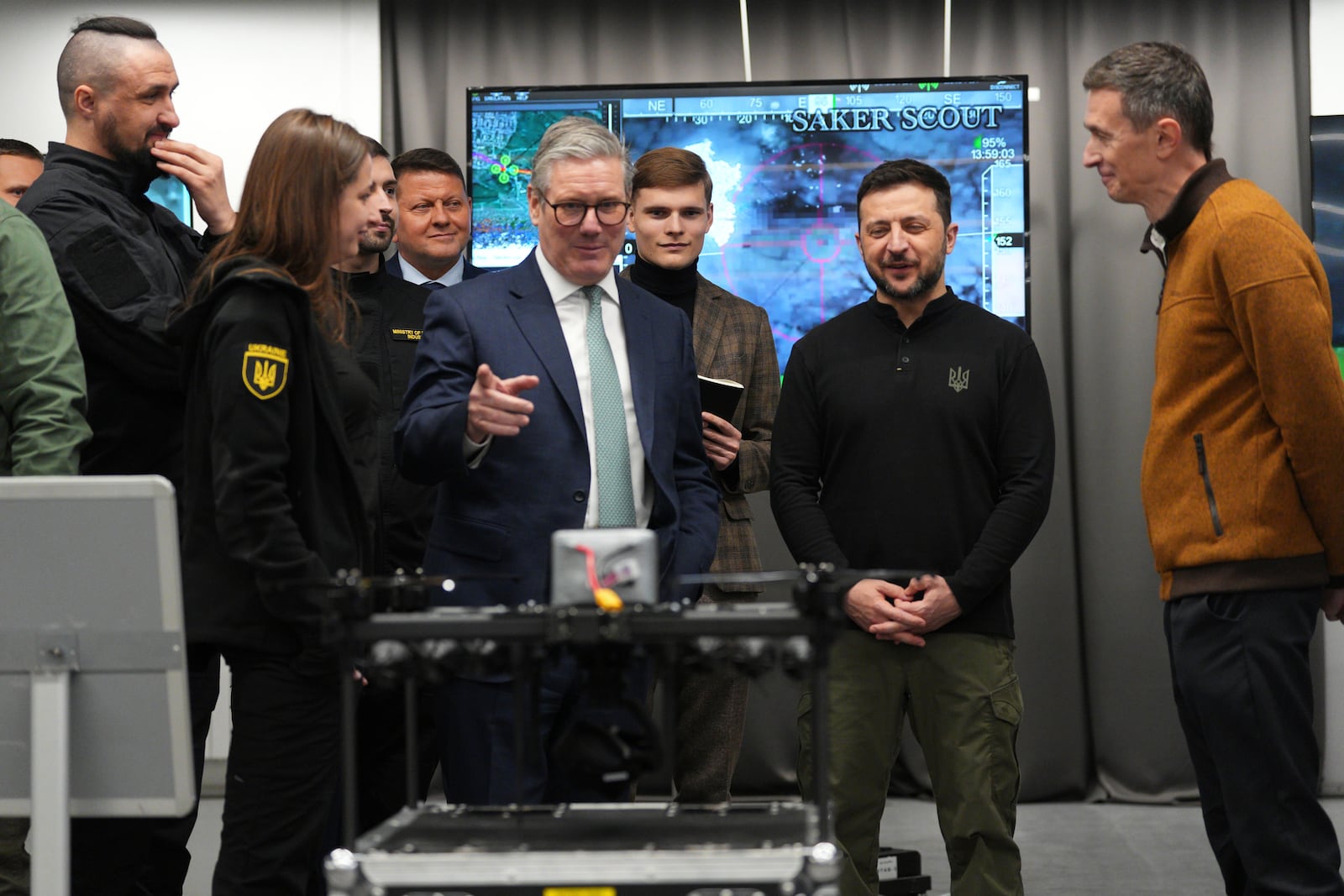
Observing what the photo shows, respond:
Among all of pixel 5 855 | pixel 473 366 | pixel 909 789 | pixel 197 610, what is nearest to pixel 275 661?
pixel 197 610

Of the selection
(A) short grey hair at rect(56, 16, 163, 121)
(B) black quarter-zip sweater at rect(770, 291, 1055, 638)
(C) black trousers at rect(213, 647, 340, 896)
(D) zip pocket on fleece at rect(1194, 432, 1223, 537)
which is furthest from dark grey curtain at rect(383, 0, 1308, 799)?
(C) black trousers at rect(213, 647, 340, 896)

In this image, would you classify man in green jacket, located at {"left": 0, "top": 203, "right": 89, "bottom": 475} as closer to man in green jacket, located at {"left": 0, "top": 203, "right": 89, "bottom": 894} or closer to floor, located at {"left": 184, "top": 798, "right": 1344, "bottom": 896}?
man in green jacket, located at {"left": 0, "top": 203, "right": 89, "bottom": 894}

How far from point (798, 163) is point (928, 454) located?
186cm

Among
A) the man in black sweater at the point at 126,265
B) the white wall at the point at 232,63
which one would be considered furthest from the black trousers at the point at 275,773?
the white wall at the point at 232,63

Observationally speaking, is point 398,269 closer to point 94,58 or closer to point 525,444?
point 94,58

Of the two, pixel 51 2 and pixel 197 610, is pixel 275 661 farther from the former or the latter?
pixel 51 2

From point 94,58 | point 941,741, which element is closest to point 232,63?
point 94,58

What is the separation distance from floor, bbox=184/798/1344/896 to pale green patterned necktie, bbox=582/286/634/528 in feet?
5.97

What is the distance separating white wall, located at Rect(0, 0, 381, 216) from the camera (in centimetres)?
494

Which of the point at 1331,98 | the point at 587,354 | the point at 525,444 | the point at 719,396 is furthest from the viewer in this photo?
the point at 1331,98

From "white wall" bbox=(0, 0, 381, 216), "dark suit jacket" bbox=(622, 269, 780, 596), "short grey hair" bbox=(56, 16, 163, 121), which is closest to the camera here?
"short grey hair" bbox=(56, 16, 163, 121)

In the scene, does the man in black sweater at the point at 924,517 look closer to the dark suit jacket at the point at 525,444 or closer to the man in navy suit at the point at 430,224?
the dark suit jacket at the point at 525,444

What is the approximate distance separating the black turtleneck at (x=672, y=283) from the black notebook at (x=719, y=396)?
33cm

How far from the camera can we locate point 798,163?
4.48m
